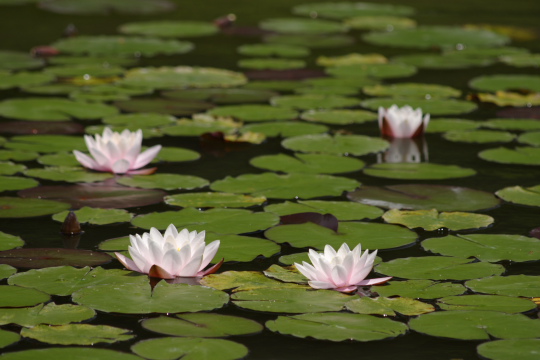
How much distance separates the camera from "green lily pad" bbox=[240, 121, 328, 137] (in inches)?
189

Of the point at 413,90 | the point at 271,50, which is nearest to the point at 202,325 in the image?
the point at 413,90

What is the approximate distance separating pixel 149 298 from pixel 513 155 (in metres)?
2.34

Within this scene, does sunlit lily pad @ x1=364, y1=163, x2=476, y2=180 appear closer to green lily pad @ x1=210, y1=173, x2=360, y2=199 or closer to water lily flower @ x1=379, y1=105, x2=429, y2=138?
green lily pad @ x1=210, y1=173, x2=360, y2=199

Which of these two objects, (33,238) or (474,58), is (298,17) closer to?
(474,58)

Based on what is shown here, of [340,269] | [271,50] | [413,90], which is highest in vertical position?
[271,50]

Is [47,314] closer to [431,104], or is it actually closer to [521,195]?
[521,195]

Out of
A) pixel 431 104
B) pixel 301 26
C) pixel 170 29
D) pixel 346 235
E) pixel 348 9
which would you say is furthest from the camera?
pixel 348 9

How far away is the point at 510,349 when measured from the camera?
7.84 feet

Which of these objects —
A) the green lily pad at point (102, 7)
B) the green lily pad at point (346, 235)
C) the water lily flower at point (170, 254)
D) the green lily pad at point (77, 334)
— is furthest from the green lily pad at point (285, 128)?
the green lily pad at point (102, 7)

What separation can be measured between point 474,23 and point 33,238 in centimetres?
602

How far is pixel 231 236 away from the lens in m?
3.28

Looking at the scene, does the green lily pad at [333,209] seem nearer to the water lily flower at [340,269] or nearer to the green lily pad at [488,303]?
the water lily flower at [340,269]

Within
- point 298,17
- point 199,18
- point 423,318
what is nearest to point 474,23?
point 298,17

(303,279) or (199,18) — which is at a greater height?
(199,18)
